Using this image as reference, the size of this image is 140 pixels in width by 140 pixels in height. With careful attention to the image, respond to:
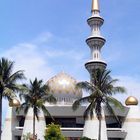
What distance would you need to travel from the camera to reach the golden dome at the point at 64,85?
7694 cm

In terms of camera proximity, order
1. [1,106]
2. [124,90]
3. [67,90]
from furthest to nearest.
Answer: [67,90] < [124,90] < [1,106]

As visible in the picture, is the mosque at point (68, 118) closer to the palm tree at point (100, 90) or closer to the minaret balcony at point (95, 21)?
the minaret balcony at point (95, 21)

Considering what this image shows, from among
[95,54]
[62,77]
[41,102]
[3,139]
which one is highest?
[95,54]

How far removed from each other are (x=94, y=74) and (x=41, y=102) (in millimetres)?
9276

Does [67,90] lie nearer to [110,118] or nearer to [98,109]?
[110,118]

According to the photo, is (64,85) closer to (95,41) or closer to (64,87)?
Answer: (64,87)

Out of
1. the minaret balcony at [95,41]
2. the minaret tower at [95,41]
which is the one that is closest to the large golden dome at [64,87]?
the minaret tower at [95,41]

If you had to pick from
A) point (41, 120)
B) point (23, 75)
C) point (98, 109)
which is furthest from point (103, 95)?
point (41, 120)

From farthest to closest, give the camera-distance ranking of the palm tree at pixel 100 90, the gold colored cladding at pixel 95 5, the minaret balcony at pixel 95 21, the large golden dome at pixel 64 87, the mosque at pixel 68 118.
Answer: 1. the gold colored cladding at pixel 95 5
2. the minaret balcony at pixel 95 21
3. the large golden dome at pixel 64 87
4. the mosque at pixel 68 118
5. the palm tree at pixel 100 90

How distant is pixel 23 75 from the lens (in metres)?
42.7

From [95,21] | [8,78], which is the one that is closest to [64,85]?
[95,21]

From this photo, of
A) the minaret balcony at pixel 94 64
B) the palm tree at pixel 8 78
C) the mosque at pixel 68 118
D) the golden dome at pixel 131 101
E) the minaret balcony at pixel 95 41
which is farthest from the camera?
the minaret balcony at pixel 95 41

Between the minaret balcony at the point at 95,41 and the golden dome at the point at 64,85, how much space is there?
1241 centimetres

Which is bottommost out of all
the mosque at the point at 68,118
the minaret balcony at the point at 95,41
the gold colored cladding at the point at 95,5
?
the mosque at the point at 68,118
